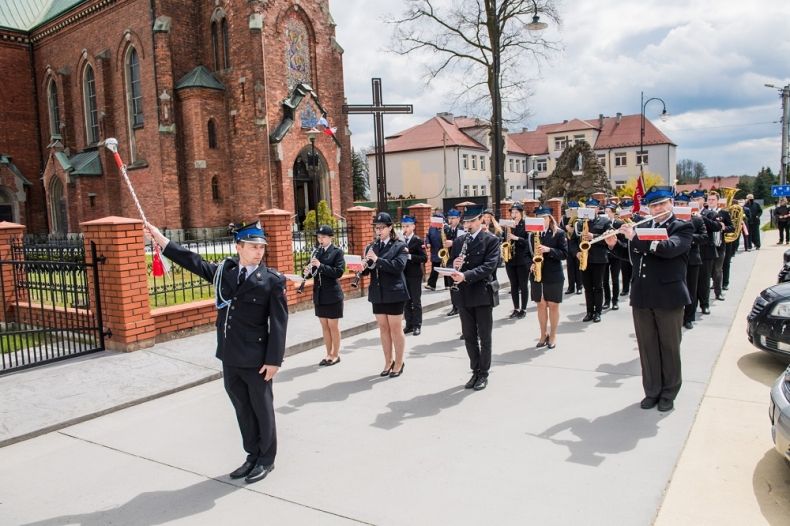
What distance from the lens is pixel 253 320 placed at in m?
4.44

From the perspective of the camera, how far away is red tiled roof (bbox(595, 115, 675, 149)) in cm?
6850

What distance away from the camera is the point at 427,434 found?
5.23m

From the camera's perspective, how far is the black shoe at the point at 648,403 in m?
5.69

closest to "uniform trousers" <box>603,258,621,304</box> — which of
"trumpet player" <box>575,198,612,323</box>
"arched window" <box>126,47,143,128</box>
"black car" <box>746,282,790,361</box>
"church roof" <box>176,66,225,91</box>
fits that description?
"trumpet player" <box>575,198,612,323</box>

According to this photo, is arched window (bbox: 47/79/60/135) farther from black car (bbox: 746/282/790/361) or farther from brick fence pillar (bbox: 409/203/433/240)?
black car (bbox: 746/282/790/361)

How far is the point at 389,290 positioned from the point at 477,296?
115 centimetres

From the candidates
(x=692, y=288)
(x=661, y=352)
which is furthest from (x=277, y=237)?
(x=692, y=288)

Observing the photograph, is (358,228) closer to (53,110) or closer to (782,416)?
(782,416)

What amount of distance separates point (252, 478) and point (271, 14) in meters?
25.8

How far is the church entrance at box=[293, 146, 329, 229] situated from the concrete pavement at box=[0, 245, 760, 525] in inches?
875

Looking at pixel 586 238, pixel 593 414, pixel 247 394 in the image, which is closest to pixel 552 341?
pixel 586 238

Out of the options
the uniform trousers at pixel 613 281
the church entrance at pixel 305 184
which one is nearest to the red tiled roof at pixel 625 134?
the church entrance at pixel 305 184

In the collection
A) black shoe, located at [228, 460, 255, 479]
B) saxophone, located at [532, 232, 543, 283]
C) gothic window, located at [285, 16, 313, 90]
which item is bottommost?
black shoe, located at [228, 460, 255, 479]

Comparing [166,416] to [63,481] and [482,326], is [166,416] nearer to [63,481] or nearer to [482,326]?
[63,481]
